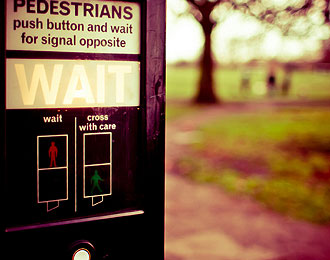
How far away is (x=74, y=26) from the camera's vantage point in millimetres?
1911

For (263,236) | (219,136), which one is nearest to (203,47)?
(219,136)

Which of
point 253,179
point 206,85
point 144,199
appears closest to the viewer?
point 144,199

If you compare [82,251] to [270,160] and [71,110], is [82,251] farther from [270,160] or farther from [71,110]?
[270,160]

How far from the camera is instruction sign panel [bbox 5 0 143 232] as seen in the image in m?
1.83

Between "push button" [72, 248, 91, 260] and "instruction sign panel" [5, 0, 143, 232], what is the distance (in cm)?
14

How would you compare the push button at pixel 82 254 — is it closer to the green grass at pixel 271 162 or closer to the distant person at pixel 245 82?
the green grass at pixel 271 162

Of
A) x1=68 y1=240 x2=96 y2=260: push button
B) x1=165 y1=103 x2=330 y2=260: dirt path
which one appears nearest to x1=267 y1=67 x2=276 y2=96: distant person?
x1=165 y1=103 x2=330 y2=260: dirt path

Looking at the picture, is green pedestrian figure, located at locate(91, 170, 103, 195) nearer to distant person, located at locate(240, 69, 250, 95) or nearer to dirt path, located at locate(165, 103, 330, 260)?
dirt path, located at locate(165, 103, 330, 260)

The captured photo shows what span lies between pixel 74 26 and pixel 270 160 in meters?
8.18

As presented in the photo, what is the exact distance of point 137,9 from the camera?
78.7 inches

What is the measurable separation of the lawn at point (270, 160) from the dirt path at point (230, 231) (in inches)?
15.3

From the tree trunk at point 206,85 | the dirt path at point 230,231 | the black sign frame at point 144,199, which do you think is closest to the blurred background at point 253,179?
the dirt path at point 230,231

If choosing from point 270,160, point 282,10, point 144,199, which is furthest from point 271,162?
point 144,199

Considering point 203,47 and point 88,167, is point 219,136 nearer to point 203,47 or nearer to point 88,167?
point 203,47
